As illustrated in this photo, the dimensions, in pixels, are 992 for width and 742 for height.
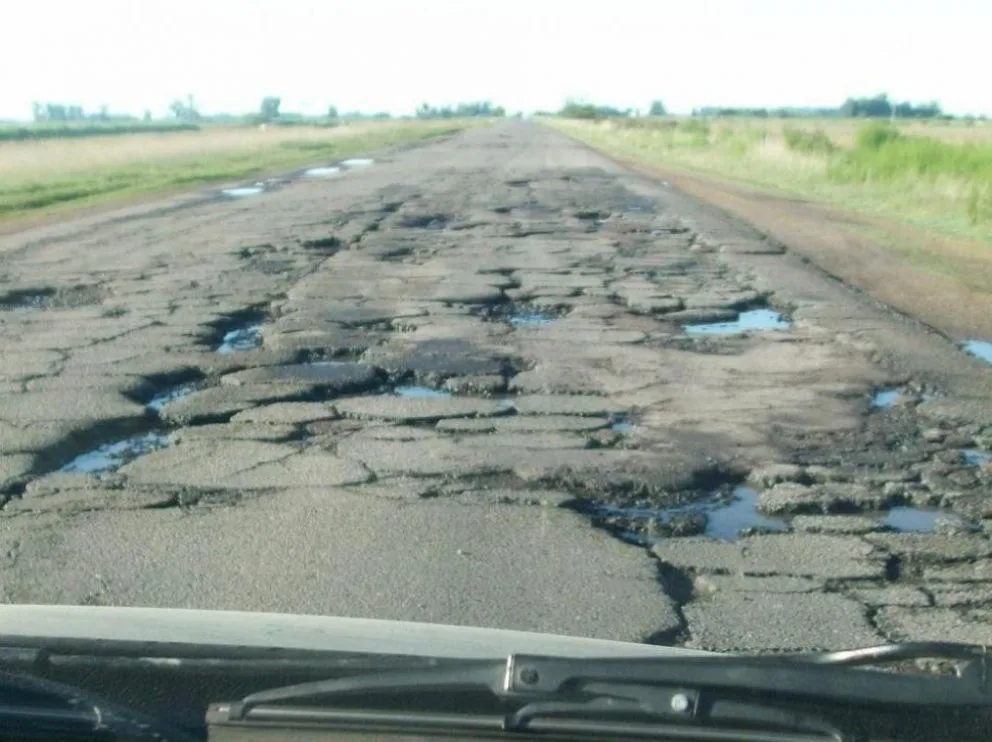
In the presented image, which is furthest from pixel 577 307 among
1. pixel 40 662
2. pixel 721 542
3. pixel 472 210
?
pixel 472 210

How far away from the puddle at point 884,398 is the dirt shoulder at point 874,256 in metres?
2.56

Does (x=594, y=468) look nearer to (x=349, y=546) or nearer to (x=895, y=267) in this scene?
(x=349, y=546)

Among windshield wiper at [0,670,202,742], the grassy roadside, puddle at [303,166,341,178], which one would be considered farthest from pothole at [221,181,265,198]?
windshield wiper at [0,670,202,742]

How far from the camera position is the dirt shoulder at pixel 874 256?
11695 millimetres

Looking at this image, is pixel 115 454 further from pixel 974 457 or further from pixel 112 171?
pixel 112 171

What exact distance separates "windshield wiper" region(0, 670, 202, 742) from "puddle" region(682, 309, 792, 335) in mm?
8126

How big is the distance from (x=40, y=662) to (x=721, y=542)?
10.8 feet

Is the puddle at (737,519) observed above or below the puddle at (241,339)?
above

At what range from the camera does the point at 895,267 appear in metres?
15.1

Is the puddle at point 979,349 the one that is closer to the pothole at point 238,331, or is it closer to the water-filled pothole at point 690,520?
the water-filled pothole at point 690,520

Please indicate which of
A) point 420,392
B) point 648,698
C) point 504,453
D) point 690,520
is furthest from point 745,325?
point 648,698

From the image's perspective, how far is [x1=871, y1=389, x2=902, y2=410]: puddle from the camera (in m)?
7.73

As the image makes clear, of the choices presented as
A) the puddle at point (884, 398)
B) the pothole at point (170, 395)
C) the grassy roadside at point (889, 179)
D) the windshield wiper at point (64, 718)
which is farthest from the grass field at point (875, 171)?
the windshield wiper at point (64, 718)

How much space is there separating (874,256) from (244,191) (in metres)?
15.1
